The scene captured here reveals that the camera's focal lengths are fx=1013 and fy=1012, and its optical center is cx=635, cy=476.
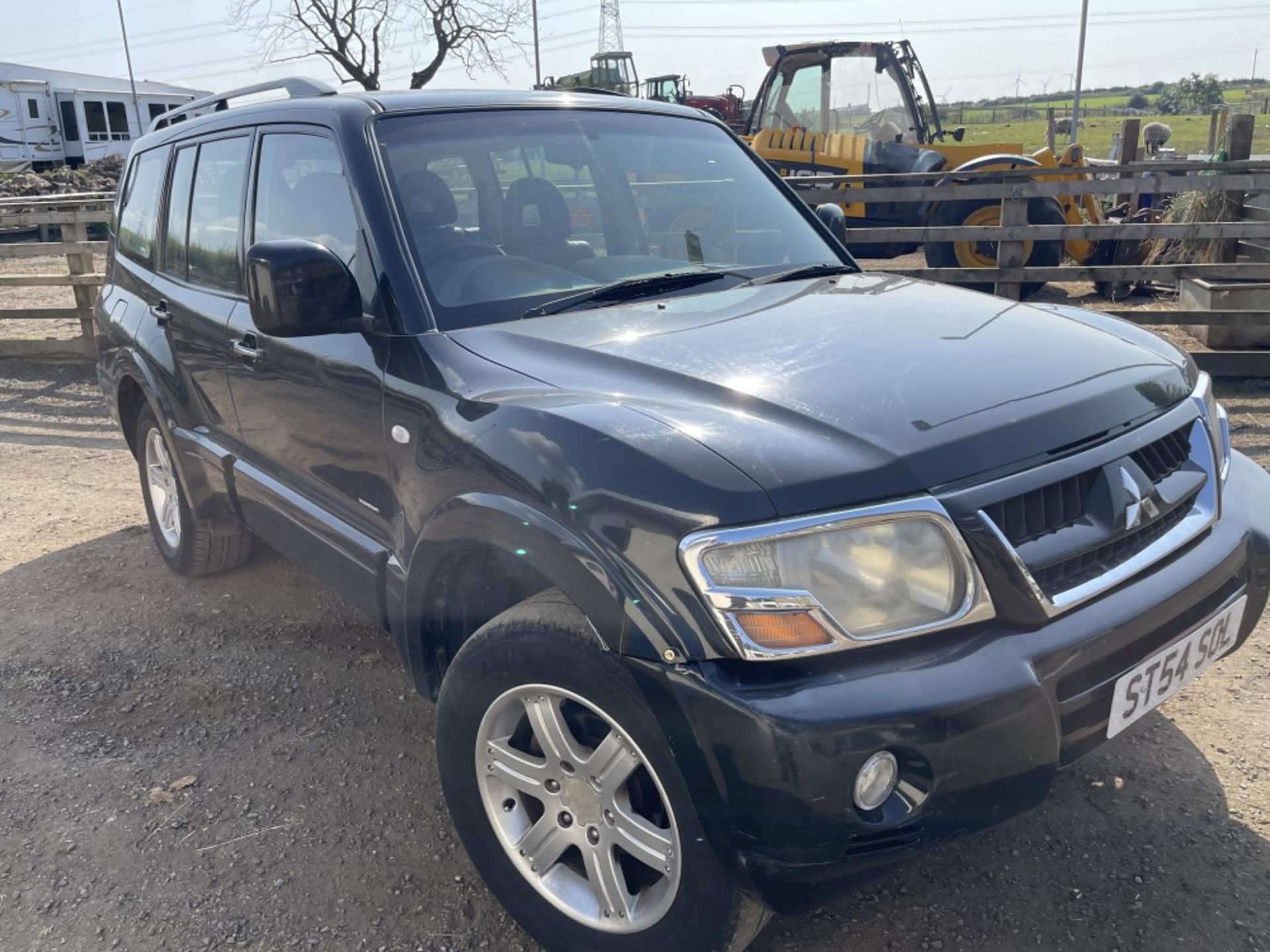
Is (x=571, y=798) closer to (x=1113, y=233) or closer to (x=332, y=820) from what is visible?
(x=332, y=820)

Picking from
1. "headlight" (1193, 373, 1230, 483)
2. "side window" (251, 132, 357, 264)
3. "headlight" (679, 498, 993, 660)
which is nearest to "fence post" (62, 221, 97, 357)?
"side window" (251, 132, 357, 264)

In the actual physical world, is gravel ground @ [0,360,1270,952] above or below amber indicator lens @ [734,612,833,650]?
below

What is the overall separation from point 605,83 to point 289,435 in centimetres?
2944

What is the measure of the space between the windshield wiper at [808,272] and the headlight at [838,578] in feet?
4.72

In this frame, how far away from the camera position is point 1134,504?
6.95ft

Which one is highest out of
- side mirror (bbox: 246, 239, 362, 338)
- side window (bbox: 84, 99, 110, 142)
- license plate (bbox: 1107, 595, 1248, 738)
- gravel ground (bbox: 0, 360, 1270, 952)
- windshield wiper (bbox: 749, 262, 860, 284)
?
side window (bbox: 84, 99, 110, 142)

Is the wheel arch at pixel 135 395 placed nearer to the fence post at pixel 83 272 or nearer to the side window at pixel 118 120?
the fence post at pixel 83 272

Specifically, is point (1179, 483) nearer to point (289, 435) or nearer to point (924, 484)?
point (924, 484)

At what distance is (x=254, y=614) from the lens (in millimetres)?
4227

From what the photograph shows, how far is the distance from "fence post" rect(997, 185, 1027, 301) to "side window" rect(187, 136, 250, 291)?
548 cm

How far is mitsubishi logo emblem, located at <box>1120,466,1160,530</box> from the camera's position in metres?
2.10

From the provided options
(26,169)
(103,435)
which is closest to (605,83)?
(26,169)

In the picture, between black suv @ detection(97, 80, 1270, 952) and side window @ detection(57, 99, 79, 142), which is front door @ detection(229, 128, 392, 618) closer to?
black suv @ detection(97, 80, 1270, 952)

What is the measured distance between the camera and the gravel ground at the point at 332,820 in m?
2.40
